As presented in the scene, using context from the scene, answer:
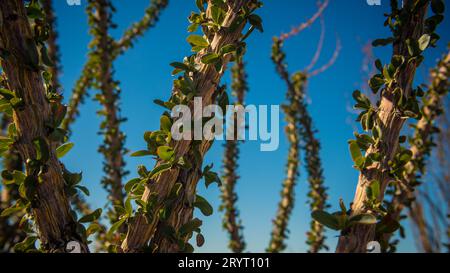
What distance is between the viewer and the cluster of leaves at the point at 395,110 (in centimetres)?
137

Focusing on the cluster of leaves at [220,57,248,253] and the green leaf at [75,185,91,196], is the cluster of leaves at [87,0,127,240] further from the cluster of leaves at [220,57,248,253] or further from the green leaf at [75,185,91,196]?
the green leaf at [75,185,91,196]

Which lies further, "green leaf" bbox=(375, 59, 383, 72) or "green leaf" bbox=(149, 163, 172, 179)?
"green leaf" bbox=(375, 59, 383, 72)

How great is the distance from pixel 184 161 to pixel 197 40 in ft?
1.67

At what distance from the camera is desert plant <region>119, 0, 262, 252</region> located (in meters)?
1.37

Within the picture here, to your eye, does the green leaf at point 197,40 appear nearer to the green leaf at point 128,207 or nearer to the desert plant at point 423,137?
the green leaf at point 128,207

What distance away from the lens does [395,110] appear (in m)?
1.45

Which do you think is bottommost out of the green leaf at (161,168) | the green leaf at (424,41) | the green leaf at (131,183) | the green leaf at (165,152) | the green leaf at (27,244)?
the green leaf at (27,244)

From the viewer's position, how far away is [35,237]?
4.61ft

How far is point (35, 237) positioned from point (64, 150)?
1.15 feet

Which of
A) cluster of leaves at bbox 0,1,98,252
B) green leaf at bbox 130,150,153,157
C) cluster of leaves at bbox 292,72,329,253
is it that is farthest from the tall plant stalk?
cluster of leaves at bbox 292,72,329,253

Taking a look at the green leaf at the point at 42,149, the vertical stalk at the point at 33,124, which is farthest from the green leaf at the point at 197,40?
the green leaf at the point at 42,149

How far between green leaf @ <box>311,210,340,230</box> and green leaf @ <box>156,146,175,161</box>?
57cm
